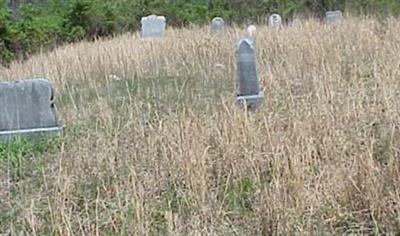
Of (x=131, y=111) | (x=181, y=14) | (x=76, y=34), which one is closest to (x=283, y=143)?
(x=131, y=111)

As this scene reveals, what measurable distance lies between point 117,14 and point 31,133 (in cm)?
1597

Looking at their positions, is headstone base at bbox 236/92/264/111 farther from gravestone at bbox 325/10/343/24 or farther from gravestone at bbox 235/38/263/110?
gravestone at bbox 325/10/343/24

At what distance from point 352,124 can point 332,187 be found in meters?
1.23

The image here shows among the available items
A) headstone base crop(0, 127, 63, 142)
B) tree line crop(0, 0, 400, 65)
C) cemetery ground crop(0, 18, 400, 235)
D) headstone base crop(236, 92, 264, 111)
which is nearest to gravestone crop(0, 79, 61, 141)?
headstone base crop(0, 127, 63, 142)

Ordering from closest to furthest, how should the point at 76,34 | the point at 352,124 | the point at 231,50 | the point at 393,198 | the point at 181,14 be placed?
1. the point at 393,198
2. the point at 352,124
3. the point at 231,50
4. the point at 76,34
5. the point at 181,14

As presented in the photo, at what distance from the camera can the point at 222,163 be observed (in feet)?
12.6

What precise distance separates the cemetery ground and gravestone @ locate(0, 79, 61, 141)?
25cm

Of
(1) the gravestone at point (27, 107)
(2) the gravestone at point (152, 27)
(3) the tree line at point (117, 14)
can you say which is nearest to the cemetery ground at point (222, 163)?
(1) the gravestone at point (27, 107)

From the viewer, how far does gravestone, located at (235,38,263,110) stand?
19.6 ft

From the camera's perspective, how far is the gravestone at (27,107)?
18.0ft

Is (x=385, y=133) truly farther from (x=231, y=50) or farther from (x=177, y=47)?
(x=177, y=47)

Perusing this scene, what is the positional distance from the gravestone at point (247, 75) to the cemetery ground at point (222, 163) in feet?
0.56

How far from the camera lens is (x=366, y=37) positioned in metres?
8.83

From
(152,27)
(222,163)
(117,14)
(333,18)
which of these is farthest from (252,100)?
(117,14)
